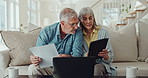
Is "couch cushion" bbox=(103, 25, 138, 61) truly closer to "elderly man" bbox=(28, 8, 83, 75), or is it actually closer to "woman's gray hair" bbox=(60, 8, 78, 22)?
"elderly man" bbox=(28, 8, 83, 75)

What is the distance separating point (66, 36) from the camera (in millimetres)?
2170

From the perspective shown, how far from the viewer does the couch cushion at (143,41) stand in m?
2.78

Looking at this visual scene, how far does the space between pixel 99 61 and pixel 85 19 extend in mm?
482

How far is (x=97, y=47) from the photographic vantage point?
1793mm

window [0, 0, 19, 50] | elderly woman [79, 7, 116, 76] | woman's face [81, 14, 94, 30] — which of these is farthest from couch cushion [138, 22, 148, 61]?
window [0, 0, 19, 50]

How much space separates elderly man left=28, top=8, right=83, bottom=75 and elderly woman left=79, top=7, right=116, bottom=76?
0.13 m

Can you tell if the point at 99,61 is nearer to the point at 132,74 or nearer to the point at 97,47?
the point at 97,47

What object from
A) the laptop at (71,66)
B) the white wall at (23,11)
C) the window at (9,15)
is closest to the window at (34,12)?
the white wall at (23,11)

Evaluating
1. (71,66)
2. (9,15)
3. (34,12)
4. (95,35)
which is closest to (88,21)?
(95,35)

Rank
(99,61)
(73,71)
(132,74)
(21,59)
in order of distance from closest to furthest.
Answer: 1. (73,71)
2. (132,74)
3. (99,61)
4. (21,59)

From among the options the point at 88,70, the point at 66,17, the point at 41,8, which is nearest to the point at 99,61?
the point at 66,17

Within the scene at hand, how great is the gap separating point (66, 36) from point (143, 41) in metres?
1.20

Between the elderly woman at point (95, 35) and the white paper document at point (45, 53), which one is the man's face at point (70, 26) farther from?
the white paper document at point (45, 53)

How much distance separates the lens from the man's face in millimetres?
2035
